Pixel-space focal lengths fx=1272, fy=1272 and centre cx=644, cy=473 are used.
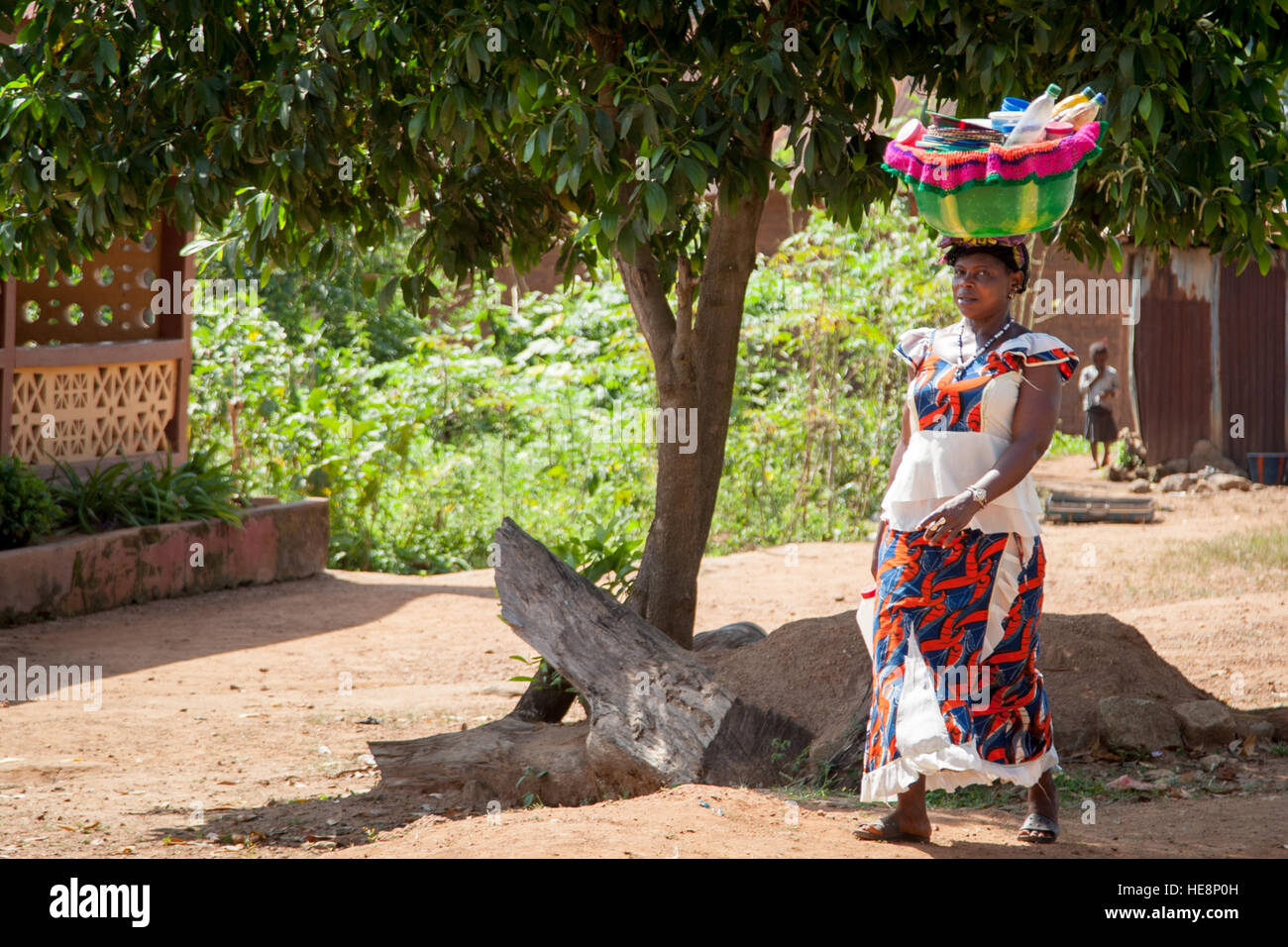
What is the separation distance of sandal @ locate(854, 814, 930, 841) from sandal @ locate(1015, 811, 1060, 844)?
0.30 metres

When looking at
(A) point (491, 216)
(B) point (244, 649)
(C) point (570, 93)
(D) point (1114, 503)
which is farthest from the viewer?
(D) point (1114, 503)

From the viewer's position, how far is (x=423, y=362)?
14.3 metres

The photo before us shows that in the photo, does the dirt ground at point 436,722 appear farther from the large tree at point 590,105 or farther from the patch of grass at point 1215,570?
the large tree at point 590,105

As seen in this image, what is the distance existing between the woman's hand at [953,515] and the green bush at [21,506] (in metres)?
7.30

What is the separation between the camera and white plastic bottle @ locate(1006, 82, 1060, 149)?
3.34m

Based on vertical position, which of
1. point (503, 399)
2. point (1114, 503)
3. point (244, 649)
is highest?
point (503, 399)

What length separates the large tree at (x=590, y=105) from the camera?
3906 millimetres

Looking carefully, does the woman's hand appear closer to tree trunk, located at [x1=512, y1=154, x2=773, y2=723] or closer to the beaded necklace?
the beaded necklace

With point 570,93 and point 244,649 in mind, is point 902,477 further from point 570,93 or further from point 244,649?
point 244,649

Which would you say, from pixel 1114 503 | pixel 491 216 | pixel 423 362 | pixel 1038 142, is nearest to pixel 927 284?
pixel 1114 503

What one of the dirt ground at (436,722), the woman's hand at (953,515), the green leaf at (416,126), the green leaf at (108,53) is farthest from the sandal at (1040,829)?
the green leaf at (108,53)

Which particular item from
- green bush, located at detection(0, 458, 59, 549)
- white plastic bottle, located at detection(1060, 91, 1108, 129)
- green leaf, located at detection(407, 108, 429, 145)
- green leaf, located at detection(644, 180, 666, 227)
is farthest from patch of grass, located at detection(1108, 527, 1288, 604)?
green bush, located at detection(0, 458, 59, 549)

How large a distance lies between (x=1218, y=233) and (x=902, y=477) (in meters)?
1.95

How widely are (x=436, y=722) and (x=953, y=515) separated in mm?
3864
